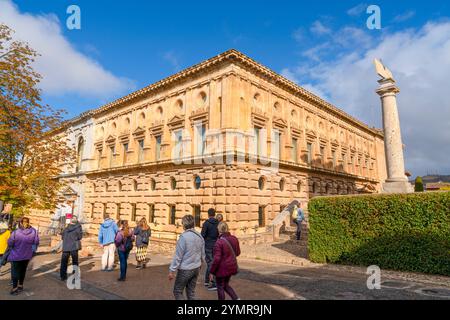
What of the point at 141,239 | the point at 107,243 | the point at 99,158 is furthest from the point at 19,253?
the point at 99,158

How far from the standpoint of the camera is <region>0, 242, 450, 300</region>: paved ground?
741 cm

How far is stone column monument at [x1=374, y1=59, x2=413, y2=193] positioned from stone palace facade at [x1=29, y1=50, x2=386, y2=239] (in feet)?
27.1

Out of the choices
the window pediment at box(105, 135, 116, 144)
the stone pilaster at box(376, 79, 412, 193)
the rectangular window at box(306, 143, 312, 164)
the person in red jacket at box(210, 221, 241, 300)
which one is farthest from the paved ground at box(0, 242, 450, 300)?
the window pediment at box(105, 135, 116, 144)

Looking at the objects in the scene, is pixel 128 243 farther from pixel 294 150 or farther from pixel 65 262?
pixel 294 150

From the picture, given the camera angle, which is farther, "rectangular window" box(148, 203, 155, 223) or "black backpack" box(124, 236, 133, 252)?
"rectangular window" box(148, 203, 155, 223)

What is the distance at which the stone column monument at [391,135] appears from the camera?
1493 cm

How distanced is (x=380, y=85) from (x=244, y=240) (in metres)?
12.2

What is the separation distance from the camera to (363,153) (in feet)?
126

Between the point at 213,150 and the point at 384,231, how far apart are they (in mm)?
12078

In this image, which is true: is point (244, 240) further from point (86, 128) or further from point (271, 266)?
point (86, 128)

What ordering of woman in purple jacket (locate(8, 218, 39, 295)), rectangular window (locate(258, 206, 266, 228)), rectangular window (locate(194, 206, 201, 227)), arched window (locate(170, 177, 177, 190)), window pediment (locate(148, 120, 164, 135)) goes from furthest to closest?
window pediment (locate(148, 120, 164, 135)) < arched window (locate(170, 177, 177, 190)) < rectangular window (locate(258, 206, 266, 228)) < rectangular window (locate(194, 206, 201, 227)) < woman in purple jacket (locate(8, 218, 39, 295))

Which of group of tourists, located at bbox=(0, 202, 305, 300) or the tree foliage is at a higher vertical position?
the tree foliage

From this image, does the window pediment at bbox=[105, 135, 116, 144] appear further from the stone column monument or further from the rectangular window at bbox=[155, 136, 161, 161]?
the stone column monument
